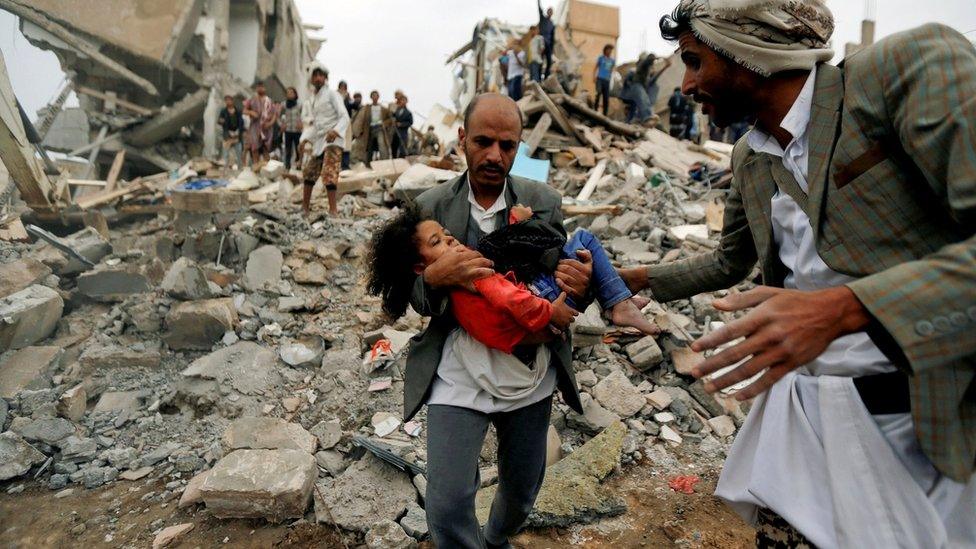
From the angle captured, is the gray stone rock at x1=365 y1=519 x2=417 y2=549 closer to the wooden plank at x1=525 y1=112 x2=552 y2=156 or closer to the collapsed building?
the wooden plank at x1=525 y1=112 x2=552 y2=156

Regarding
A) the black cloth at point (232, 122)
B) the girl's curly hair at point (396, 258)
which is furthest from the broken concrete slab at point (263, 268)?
the black cloth at point (232, 122)

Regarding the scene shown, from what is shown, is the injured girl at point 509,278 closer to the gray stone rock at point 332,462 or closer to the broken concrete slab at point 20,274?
the gray stone rock at point 332,462

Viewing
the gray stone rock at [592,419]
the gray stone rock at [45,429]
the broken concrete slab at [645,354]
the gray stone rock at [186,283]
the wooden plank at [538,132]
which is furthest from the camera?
the wooden plank at [538,132]

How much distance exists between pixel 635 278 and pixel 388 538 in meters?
1.91

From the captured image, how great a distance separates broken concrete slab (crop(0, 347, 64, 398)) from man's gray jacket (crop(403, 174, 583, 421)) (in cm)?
417

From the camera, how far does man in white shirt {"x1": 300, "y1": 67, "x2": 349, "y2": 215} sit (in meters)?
7.14

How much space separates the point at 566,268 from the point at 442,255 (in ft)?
1.50

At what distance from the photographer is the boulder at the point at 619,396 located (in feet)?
13.4

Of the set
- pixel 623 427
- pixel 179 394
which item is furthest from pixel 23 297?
pixel 623 427

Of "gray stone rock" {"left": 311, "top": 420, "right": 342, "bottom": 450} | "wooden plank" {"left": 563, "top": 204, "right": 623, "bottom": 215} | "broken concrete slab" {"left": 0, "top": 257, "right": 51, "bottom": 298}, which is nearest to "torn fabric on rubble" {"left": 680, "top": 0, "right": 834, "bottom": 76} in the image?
"gray stone rock" {"left": 311, "top": 420, "right": 342, "bottom": 450}

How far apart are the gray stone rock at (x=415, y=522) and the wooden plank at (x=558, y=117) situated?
888cm

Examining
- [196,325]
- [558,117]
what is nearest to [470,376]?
[196,325]

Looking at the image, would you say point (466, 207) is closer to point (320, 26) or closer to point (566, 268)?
point (566, 268)

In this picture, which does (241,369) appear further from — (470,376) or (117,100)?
(117,100)
